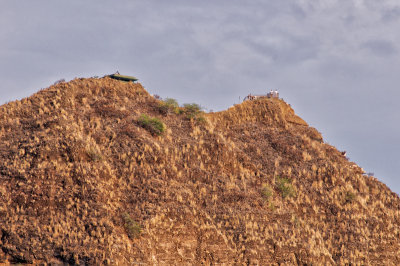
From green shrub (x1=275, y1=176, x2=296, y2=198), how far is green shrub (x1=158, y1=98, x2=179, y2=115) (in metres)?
9.52

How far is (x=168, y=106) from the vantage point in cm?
3988

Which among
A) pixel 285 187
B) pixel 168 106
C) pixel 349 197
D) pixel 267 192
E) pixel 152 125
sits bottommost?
pixel 267 192

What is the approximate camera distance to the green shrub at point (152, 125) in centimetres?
3606

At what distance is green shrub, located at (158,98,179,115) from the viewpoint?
130 ft

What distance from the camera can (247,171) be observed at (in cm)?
3588

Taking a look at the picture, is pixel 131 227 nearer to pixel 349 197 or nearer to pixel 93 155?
pixel 93 155

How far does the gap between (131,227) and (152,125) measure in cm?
1013

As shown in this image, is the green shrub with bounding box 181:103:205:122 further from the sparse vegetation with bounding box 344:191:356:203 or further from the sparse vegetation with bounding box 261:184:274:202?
the sparse vegetation with bounding box 344:191:356:203

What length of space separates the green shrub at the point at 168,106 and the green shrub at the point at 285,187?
9.52 meters

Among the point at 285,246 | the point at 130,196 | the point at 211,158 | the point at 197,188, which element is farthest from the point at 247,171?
Result: the point at 130,196

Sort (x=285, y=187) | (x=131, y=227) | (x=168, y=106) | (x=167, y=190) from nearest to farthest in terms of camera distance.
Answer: (x=131, y=227)
(x=167, y=190)
(x=285, y=187)
(x=168, y=106)

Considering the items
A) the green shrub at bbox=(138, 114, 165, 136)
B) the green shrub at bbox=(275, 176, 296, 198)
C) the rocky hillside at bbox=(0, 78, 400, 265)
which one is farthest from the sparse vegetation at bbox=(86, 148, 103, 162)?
the green shrub at bbox=(275, 176, 296, 198)

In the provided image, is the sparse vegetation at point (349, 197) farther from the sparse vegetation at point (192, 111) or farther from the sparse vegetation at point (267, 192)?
the sparse vegetation at point (192, 111)

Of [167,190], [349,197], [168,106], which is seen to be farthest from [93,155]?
[349,197]
